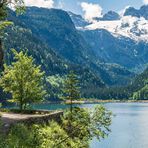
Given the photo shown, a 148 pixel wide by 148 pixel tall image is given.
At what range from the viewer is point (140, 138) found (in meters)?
166

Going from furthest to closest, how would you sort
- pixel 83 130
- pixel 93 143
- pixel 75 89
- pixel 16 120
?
pixel 93 143 → pixel 75 89 → pixel 16 120 → pixel 83 130

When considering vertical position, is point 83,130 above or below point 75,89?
below

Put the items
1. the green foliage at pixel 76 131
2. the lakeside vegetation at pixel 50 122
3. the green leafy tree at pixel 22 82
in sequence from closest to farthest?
the green foliage at pixel 76 131 → the lakeside vegetation at pixel 50 122 → the green leafy tree at pixel 22 82

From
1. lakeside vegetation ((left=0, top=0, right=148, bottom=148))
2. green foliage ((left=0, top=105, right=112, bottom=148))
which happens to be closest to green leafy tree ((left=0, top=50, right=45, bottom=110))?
lakeside vegetation ((left=0, top=0, right=148, bottom=148))

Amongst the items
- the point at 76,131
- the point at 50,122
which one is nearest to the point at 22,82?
the point at 50,122

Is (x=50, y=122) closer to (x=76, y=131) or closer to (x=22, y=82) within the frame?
(x=22, y=82)

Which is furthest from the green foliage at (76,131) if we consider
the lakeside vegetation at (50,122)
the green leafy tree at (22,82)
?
the green leafy tree at (22,82)

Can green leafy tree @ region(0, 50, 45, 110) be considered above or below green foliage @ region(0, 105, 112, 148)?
above

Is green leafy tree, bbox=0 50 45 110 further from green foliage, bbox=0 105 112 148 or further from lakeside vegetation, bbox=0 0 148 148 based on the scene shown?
green foliage, bbox=0 105 112 148

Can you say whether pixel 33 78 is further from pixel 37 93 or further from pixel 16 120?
pixel 16 120

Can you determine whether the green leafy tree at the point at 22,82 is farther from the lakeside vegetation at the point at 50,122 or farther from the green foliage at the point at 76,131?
the green foliage at the point at 76,131

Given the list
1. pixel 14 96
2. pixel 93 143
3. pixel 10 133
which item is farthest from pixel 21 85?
pixel 93 143

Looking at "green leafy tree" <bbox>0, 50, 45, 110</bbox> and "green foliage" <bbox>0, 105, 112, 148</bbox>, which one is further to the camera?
"green leafy tree" <bbox>0, 50, 45, 110</bbox>

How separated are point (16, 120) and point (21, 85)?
29425 mm
